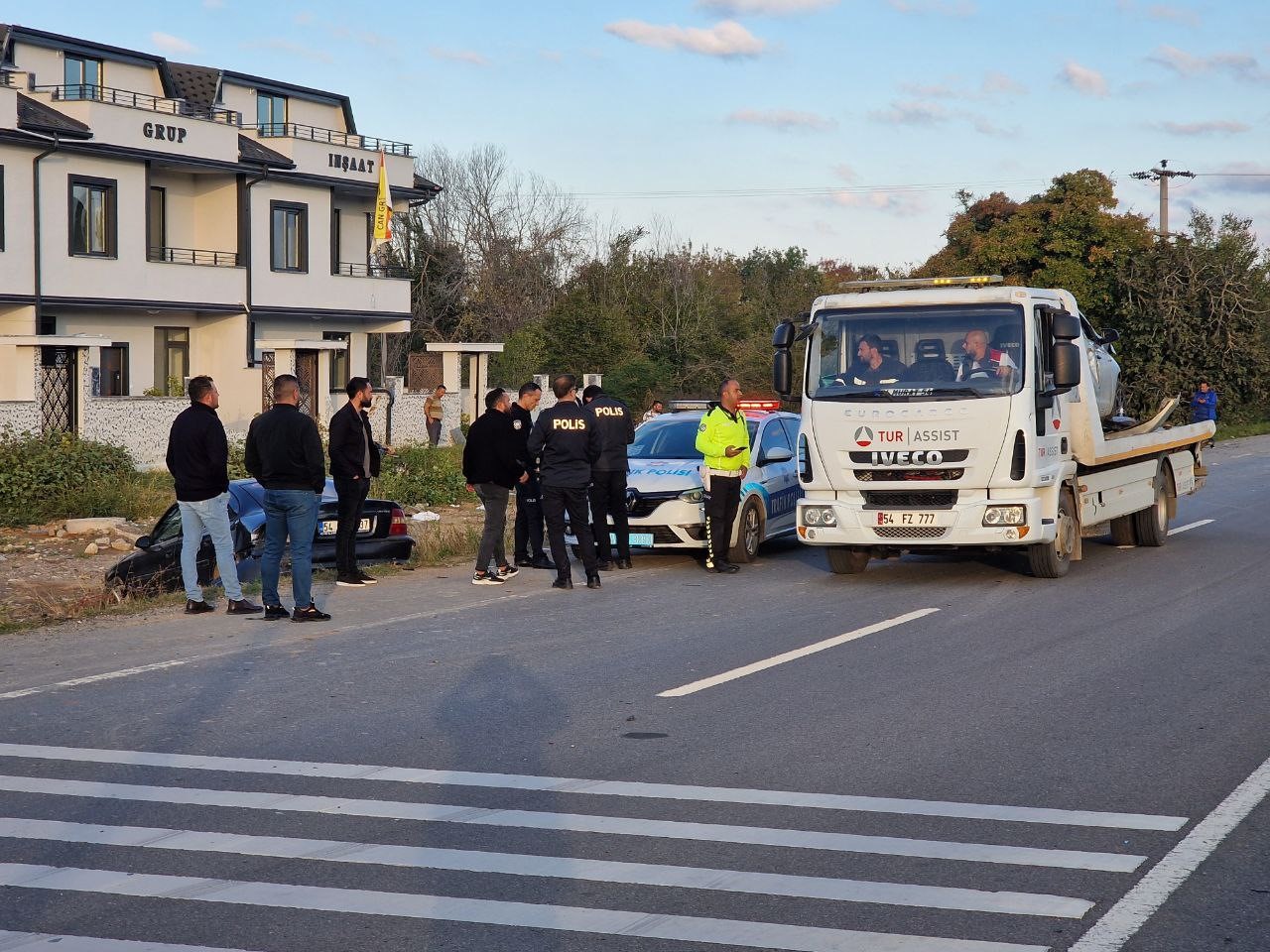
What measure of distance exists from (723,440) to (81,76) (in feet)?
89.7

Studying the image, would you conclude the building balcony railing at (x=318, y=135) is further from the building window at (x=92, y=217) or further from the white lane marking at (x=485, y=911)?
the white lane marking at (x=485, y=911)

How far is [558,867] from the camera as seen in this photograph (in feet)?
18.4

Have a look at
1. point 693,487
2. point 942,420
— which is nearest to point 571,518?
point 693,487

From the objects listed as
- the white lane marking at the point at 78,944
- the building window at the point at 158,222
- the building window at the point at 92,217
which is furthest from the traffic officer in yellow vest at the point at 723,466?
the building window at the point at 158,222

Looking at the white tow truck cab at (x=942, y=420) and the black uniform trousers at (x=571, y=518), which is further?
the black uniform trousers at (x=571, y=518)

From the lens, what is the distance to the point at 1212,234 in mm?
48406

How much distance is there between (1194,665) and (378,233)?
110 ft

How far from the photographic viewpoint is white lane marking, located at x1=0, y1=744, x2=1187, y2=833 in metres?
6.24

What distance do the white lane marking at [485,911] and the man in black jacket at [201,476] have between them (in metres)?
6.19

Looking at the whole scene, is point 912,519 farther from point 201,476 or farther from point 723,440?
point 201,476

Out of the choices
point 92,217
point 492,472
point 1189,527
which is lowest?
point 1189,527

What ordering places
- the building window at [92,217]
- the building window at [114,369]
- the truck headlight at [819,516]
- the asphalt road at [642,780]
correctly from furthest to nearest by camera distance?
the building window at [114,369] < the building window at [92,217] < the truck headlight at [819,516] < the asphalt road at [642,780]

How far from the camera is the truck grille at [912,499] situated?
13305mm

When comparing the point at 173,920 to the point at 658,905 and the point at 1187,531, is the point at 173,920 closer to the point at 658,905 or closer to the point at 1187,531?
the point at 658,905
